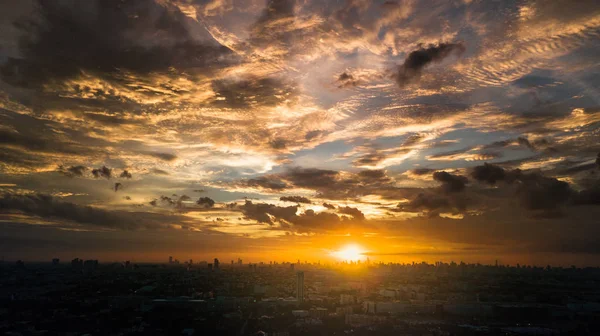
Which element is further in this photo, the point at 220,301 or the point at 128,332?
the point at 220,301

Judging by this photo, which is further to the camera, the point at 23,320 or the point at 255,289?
the point at 255,289

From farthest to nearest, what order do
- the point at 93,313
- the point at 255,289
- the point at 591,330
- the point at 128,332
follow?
the point at 255,289 < the point at 93,313 < the point at 591,330 < the point at 128,332

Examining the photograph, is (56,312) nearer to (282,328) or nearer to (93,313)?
(93,313)

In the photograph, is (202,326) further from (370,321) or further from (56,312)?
(56,312)

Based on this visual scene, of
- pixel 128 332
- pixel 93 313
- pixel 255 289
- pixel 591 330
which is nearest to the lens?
pixel 128 332

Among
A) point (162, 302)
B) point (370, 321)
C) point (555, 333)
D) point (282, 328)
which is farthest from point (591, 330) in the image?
point (162, 302)

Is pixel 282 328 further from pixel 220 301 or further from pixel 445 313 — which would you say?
pixel 445 313

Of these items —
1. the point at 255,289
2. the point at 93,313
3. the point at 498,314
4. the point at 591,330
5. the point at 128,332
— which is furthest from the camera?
the point at 255,289

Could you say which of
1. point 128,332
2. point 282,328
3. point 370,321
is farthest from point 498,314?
point 128,332

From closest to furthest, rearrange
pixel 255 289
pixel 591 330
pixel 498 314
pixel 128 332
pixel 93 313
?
pixel 128 332 → pixel 591 330 → pixel 93 313 → pixel 498 314 → pixel 255 289
